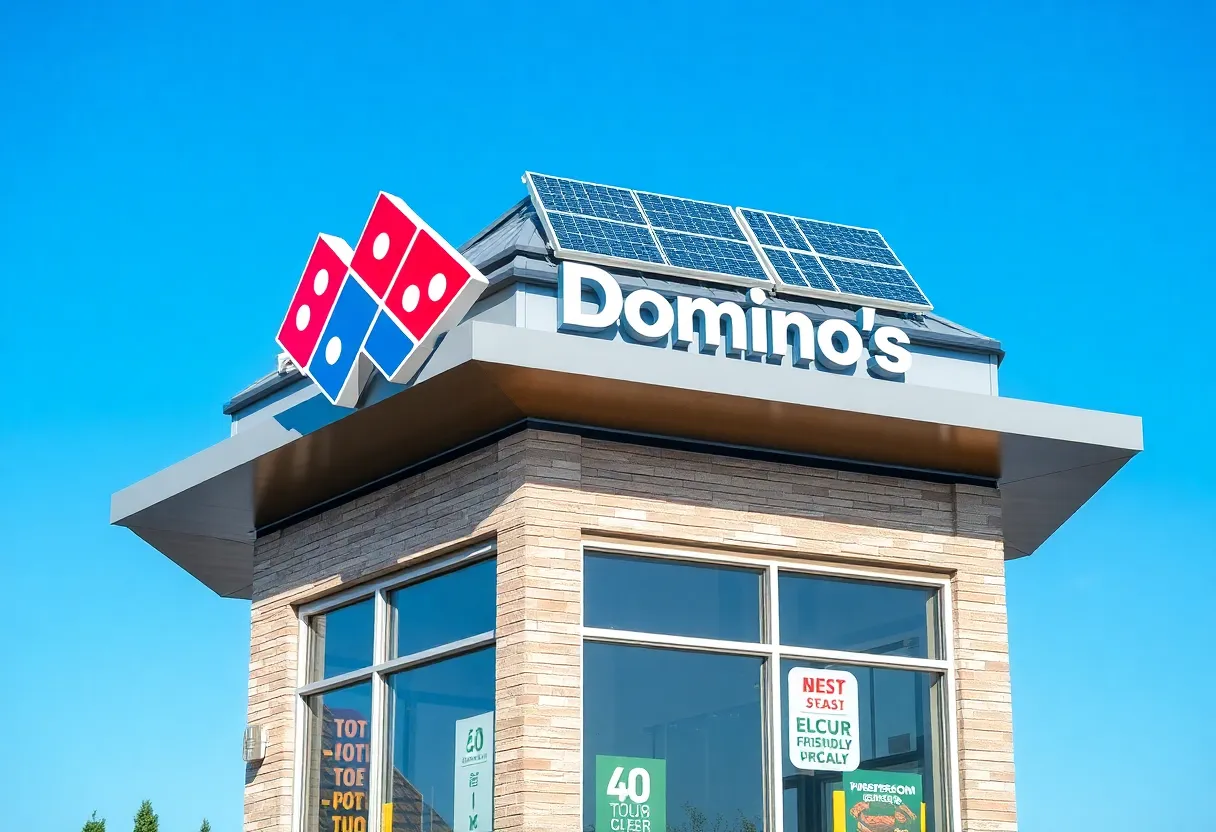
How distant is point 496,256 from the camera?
593 inches

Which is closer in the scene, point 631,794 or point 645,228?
point 631,794

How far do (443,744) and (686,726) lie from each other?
2.24 m

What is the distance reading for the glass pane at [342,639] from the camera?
1661 centimetres

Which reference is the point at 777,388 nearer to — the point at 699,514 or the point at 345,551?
the point at 699,514

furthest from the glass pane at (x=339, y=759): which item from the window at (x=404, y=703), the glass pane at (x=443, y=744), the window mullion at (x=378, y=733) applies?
the glass pane at (x=443, y=744)

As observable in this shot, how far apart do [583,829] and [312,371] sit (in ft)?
15.8

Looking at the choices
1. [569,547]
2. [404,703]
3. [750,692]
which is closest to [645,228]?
[569,547]

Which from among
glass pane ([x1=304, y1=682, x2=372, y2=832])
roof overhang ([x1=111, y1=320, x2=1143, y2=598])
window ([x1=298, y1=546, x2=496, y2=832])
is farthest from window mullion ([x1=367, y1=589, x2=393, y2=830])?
roof overhang ([x1=111, y1=320, x2=1143, y2=598])

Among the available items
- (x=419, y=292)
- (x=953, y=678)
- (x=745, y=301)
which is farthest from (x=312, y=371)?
(x=953, y=678)

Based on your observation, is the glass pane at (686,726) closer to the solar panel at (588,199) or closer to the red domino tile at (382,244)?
the red domino tile at (382,244)

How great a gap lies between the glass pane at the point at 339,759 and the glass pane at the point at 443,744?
1.58ft

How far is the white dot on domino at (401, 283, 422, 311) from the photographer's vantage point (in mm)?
14500

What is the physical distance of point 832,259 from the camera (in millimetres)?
17344

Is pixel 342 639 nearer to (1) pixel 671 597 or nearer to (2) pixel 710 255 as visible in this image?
(1) pixel 671 597
